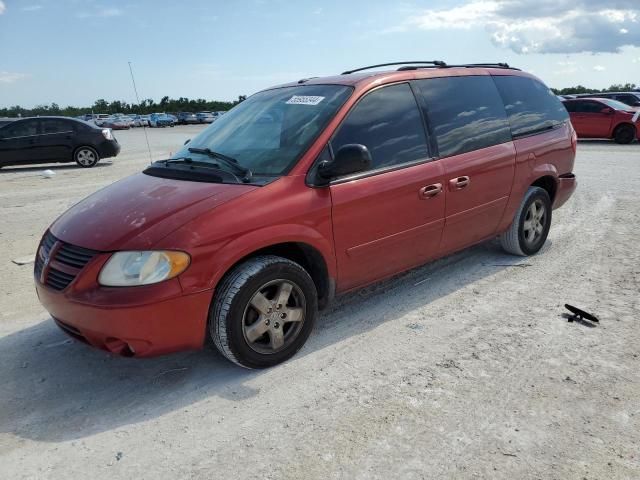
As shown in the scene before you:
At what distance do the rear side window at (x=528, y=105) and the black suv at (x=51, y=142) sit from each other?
41.8 feet

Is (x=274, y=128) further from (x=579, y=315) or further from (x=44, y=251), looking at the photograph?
(x=579, y=315)

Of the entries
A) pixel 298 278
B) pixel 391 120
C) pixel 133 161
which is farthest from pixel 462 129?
pixel 133 161

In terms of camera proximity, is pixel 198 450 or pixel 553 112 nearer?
pixel 198 450

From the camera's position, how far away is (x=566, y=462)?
234 cm

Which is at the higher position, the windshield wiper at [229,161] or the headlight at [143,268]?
the windshield wiper at [229,161]

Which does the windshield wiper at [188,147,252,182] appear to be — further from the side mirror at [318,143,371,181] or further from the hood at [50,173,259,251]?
the side mirror at [318,143,371,181]

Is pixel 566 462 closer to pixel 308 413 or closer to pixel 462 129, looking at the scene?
pixel 308 413

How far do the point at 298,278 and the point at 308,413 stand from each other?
2.76ft

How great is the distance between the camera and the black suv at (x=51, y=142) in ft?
45.1

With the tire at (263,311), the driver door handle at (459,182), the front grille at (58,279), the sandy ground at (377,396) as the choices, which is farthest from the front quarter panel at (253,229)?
the driver door handle at (459,182)

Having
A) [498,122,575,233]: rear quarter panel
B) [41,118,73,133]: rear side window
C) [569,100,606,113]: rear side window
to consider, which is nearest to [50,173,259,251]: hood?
[498,122,575,233]: rear quarter panel

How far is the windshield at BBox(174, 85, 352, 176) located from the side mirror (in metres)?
0.25

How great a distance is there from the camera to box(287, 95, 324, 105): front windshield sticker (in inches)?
147

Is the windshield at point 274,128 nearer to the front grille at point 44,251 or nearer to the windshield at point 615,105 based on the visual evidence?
the front grille at point 44,251
